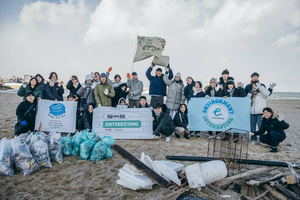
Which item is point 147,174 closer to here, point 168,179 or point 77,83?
point 168,179


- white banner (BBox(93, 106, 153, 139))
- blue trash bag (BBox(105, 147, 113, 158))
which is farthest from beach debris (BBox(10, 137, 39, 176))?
white banner (BBox(93, 106, 153, 139))

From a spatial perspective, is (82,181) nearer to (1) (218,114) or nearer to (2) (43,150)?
(2) (43,150)

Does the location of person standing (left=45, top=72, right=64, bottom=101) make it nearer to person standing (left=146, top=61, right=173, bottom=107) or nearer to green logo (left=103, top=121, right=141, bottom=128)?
green logo (left=103, top=121, right=141, bottom=128)

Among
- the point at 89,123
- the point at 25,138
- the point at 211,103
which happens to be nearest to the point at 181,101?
the point at 211,103

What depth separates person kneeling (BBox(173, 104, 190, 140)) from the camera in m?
5.96

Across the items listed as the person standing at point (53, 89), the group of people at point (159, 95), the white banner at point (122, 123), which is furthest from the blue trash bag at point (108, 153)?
the person standing at point (53, 89)

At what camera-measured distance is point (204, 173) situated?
2.58 m

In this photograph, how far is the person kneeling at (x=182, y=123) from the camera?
19.5ft

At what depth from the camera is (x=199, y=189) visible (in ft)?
8.55

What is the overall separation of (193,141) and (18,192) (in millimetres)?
4528

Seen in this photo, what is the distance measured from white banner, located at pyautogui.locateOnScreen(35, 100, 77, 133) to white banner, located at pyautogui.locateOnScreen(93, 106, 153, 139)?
86cm

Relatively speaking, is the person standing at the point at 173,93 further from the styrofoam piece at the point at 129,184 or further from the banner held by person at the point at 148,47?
the styrofoam piece at the point at 129,184

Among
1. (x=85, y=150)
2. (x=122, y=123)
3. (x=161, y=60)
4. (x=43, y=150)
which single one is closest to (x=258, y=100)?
(x=161, y=60)

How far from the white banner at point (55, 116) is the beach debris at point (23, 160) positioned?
259cm
